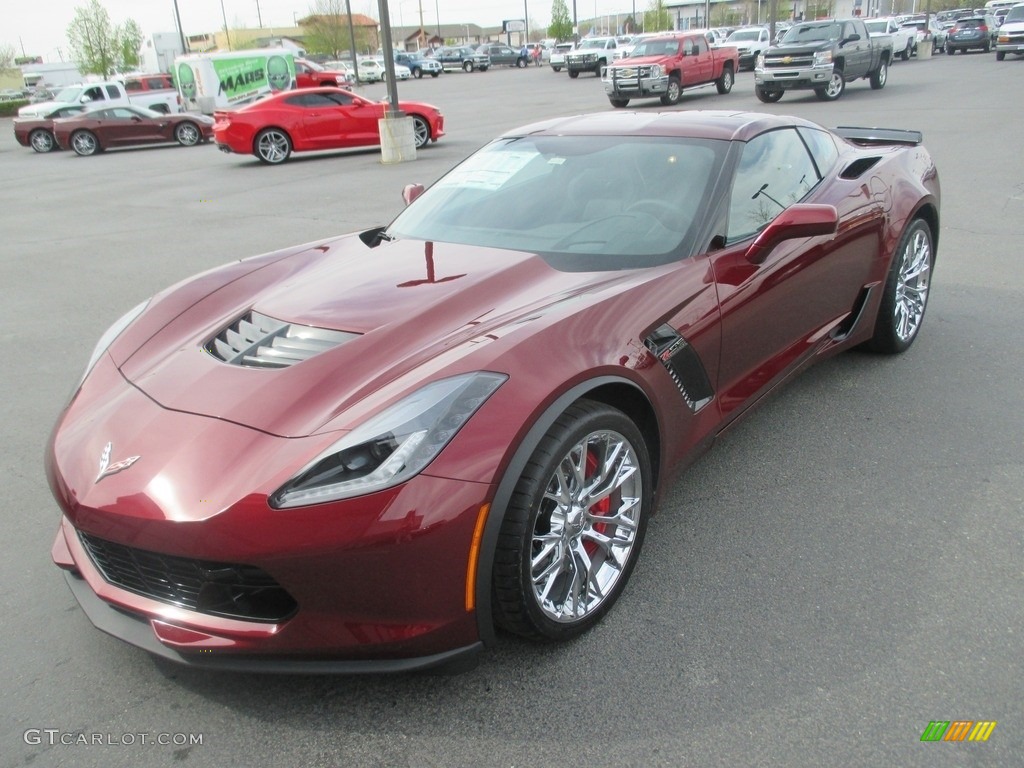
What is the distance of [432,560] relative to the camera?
2.12 m

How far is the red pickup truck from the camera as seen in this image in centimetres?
2231

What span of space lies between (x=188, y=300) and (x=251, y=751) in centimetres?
195

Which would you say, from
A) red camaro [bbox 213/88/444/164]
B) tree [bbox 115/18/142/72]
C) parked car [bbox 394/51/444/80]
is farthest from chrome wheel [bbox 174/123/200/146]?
tree [bbox 115/18/142/72]

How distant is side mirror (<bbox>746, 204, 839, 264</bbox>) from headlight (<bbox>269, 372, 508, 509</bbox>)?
1520 millimetres

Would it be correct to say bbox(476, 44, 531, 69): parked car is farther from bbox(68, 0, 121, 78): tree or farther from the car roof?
the car roof

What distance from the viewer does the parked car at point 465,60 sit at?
56.3m

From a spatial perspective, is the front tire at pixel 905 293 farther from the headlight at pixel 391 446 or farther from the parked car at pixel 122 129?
the parked car at pixel 122 129

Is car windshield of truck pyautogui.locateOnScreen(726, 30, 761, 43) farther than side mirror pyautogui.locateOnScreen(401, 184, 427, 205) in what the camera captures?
Yes

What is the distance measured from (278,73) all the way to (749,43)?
63.0 ft

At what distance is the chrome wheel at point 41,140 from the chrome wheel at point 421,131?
44.7 ft

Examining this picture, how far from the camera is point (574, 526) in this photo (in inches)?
100

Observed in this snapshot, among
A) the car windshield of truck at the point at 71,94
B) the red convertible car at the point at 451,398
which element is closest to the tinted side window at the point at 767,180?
the red convertible car at the point at 451,398

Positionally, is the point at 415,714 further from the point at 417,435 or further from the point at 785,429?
the point at 785,429

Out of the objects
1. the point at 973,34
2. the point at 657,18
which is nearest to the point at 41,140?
the point at 973,34
